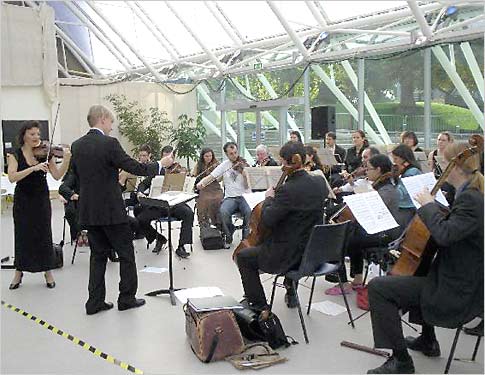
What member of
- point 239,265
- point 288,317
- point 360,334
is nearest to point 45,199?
point 239,265

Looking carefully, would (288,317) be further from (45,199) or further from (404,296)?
(45,199)

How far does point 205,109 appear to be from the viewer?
604 inches

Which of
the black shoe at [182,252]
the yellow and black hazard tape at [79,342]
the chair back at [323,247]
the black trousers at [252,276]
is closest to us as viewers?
the yellow and black hazard tape at [79,342]

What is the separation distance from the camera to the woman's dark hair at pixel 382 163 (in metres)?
4.40

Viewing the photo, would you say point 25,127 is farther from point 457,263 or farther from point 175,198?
point 457,263

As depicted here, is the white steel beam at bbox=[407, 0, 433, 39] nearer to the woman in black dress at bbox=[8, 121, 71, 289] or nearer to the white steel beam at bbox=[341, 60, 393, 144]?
the white steel beam at bbox=[341, 60, 393, 144]

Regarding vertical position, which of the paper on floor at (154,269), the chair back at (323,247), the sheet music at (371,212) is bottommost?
the paper on floor at (154,269)

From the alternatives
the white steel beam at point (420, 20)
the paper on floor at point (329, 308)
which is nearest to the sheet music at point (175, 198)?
the paper on floor at point (329, 308)

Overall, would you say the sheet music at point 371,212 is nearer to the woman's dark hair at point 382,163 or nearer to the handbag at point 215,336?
the woman's dark hair at point 382,163

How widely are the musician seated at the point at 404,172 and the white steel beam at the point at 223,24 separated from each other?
777 centimetres

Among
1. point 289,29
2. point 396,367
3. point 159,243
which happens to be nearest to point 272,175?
point 159,243

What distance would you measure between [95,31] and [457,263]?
530 inches

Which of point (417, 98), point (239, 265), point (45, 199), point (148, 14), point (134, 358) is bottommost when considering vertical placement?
point (134, 358)

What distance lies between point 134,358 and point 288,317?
1.22 meters
